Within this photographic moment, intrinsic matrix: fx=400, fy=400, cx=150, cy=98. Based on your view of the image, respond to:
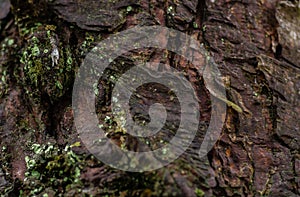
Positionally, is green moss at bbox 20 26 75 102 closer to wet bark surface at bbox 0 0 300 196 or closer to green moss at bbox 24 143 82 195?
wet bark surface at bbox 0 0 300 196

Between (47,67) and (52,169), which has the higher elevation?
(47,67)

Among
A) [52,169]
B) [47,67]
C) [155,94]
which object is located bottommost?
[52,169]

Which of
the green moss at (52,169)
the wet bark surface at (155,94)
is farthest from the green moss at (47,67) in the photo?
the green moss at (52,169)

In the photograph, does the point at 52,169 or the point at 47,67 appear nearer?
the point at 52,169

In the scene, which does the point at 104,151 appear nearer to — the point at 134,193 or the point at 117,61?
the point at 134,193

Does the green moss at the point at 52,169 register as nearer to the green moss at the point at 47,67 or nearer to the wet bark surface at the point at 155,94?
the wet bark surface at the point at 155,94

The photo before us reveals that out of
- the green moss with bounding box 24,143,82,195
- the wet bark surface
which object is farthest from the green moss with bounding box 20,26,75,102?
the green moss with bounding box 24,143,82,195

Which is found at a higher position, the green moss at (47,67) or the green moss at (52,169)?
the green moss at (47,67)

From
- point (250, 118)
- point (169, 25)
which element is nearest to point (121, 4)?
point (169, 25)

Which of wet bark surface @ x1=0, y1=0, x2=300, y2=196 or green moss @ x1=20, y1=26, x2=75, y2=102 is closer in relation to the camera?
wet bark surface @ x1=0, y1=0, x2=300, y2=196
